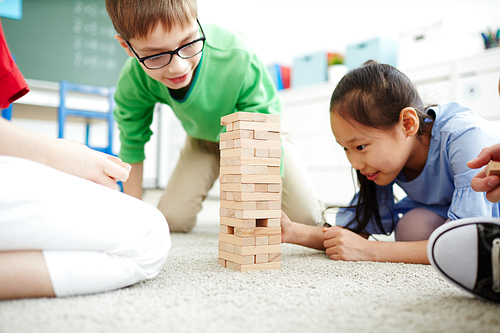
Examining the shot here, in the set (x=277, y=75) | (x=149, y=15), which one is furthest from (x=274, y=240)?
(x=277, y=75)

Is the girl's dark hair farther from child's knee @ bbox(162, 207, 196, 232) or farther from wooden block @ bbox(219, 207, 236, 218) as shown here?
child's knee @ bbox(162, 207, 196, 232)

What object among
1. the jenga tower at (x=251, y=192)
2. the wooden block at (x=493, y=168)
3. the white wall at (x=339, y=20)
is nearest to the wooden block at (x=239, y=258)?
the jenga tower at (x=251, y=192)

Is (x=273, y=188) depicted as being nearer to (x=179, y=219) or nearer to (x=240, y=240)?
(x=240, y=240)

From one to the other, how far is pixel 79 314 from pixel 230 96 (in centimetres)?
94

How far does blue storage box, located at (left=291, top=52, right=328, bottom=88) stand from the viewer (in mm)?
2821

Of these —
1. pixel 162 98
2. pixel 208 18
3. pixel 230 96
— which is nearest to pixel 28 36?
pixel 208 18

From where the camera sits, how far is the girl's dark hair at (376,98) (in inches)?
38.0

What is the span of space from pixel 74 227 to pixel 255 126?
0.42m

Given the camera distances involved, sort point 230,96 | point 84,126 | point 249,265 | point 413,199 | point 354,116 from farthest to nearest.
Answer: point 84,126 < point 230,96 < point 413,199 < point 354,116 < point 249,265

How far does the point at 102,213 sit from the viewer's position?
0.61 meters

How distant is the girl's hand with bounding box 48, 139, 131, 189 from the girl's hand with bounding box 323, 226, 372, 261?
566mm

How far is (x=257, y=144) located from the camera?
84 centimetres

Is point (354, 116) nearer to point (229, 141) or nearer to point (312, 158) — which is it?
point (229, 141)

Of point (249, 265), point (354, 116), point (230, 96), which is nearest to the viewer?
point (249, 265)
